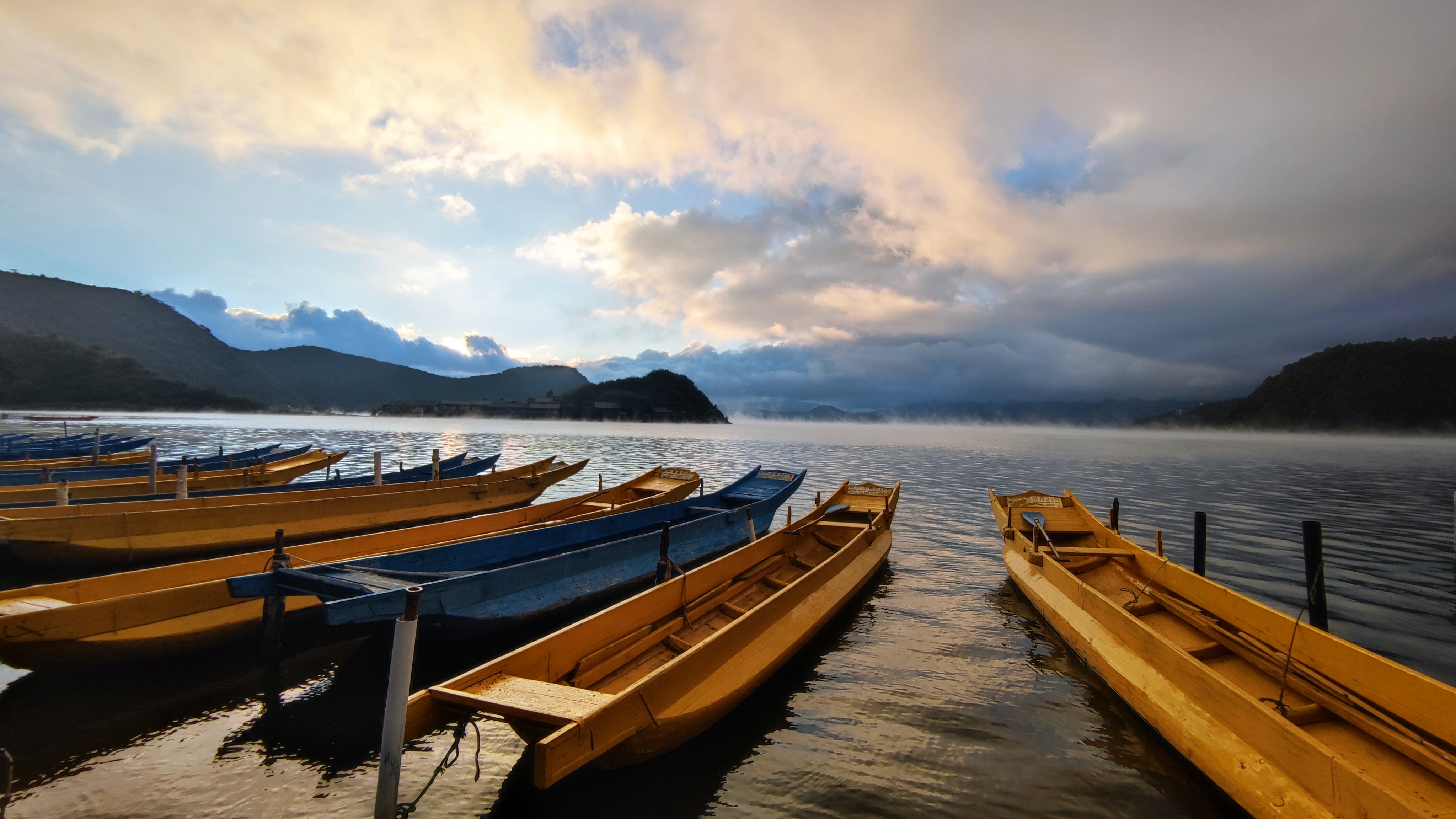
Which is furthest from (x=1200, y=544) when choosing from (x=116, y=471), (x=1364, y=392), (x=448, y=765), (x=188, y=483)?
(x=1364, y=392)

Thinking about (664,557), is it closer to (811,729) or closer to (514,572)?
(514,572)

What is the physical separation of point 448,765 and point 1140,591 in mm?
10537

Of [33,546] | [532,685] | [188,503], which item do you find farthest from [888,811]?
[188,503]

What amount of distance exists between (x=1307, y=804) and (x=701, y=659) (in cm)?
515

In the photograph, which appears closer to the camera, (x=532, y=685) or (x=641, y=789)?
(x=532, y=685)

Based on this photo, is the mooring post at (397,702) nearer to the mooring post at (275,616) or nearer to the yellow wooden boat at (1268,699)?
the mooring post at (275,616)

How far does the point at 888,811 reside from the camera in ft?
18.3

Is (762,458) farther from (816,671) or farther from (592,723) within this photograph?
(592,723)

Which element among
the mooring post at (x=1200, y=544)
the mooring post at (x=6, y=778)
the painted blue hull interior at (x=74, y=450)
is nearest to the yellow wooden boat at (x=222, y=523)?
the mooring post at (x=6, y=778)

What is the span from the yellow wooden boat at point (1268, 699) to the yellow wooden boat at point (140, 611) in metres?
11.3

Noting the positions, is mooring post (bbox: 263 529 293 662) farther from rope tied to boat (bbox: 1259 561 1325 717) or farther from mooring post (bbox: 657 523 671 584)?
rope tied to boat (bbox: 1259 561 1325 717)

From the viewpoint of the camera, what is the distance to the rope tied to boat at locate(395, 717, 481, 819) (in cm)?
499

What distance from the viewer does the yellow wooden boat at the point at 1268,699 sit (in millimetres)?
4559

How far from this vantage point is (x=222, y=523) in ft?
42.0
